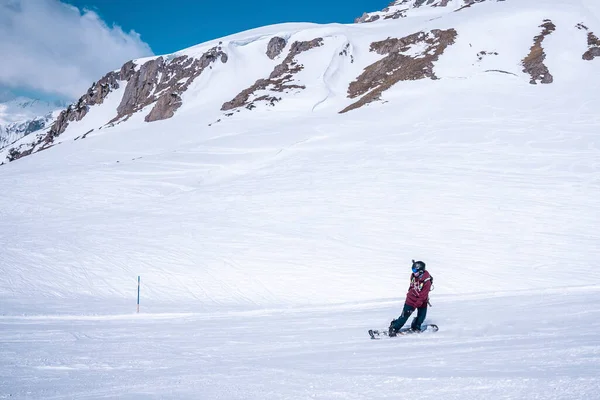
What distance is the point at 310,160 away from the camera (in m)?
28.1

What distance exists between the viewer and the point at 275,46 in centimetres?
8144

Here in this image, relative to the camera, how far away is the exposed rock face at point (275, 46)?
264 feet

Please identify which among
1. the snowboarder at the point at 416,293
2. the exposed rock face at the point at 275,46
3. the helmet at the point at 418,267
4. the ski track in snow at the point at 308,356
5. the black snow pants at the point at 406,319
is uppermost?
the exposed rock face at the point at 275,46

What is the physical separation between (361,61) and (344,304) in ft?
214

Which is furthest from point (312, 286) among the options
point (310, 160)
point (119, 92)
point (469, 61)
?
point (119, 92)

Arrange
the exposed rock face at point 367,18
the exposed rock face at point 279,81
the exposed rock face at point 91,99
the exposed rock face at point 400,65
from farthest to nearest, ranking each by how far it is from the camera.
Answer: the exposed rock face at point 367,18 < the exposed rock face at point 91,99 < the exposed rock face at point 279,81 < the exposed rock face at point 400,65

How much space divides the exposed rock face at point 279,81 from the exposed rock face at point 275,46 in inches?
106

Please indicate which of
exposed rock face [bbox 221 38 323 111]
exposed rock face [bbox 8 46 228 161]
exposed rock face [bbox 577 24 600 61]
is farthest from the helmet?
exposed rock face [bbox 8 46 228 161]

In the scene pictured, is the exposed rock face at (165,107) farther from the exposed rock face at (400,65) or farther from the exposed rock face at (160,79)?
the exposed rock face at (400,65)

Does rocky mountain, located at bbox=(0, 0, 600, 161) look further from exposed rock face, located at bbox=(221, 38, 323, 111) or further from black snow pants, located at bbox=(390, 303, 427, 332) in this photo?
black snow pants, located at bbox=(390, 303, 427, 332)

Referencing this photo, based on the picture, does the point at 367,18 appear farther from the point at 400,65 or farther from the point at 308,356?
the point at 308,356

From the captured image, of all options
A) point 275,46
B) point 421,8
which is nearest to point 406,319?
point 275,46

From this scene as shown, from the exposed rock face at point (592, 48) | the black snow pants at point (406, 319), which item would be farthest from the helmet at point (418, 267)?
the exposed rock face at point (592, 48)

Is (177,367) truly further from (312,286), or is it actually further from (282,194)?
(282,194)
